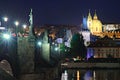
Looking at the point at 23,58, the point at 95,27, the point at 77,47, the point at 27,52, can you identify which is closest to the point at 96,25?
the point at 95,27

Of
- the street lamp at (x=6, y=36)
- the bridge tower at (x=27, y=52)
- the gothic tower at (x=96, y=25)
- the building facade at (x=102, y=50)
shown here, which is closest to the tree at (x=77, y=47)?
the building facade at (x=102, y=50)

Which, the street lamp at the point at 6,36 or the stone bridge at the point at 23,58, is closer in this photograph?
the street lamp at the point at 6,36

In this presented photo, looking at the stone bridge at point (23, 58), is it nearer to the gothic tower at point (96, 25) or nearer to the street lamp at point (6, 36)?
the street lamp at point (6, 36)

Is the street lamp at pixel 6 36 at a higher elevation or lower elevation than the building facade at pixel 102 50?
higher

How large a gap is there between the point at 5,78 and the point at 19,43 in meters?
21.9

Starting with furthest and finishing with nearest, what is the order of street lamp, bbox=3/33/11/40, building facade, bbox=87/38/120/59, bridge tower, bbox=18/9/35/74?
building facade, bbox=87/38/120/59, bridge tower, bbox=18/9/35/74, street lamp, bbox=3/33/11/40

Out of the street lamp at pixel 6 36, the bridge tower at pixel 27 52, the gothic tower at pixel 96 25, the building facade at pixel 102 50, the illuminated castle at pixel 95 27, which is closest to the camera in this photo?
the street lamp at pixel 6 36

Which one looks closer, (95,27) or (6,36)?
(6,36)

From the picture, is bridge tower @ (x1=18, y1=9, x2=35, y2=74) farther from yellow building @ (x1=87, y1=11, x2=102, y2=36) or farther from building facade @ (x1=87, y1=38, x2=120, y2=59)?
yellow building @ (x1=87, y1=11, x2=102, y2=36)

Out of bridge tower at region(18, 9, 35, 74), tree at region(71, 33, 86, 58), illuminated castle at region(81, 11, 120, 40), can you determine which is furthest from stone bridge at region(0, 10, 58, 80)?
illuminated castle at region(81, 11, 120, 40)

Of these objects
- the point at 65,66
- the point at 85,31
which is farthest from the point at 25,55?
the point at 85,31

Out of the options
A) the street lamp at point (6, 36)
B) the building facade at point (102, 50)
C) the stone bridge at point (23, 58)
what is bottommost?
the building facade at point (102, 50)

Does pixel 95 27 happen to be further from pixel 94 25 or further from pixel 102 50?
pixel 102 50

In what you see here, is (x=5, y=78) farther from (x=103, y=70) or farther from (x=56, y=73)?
(x=103, y=70)
